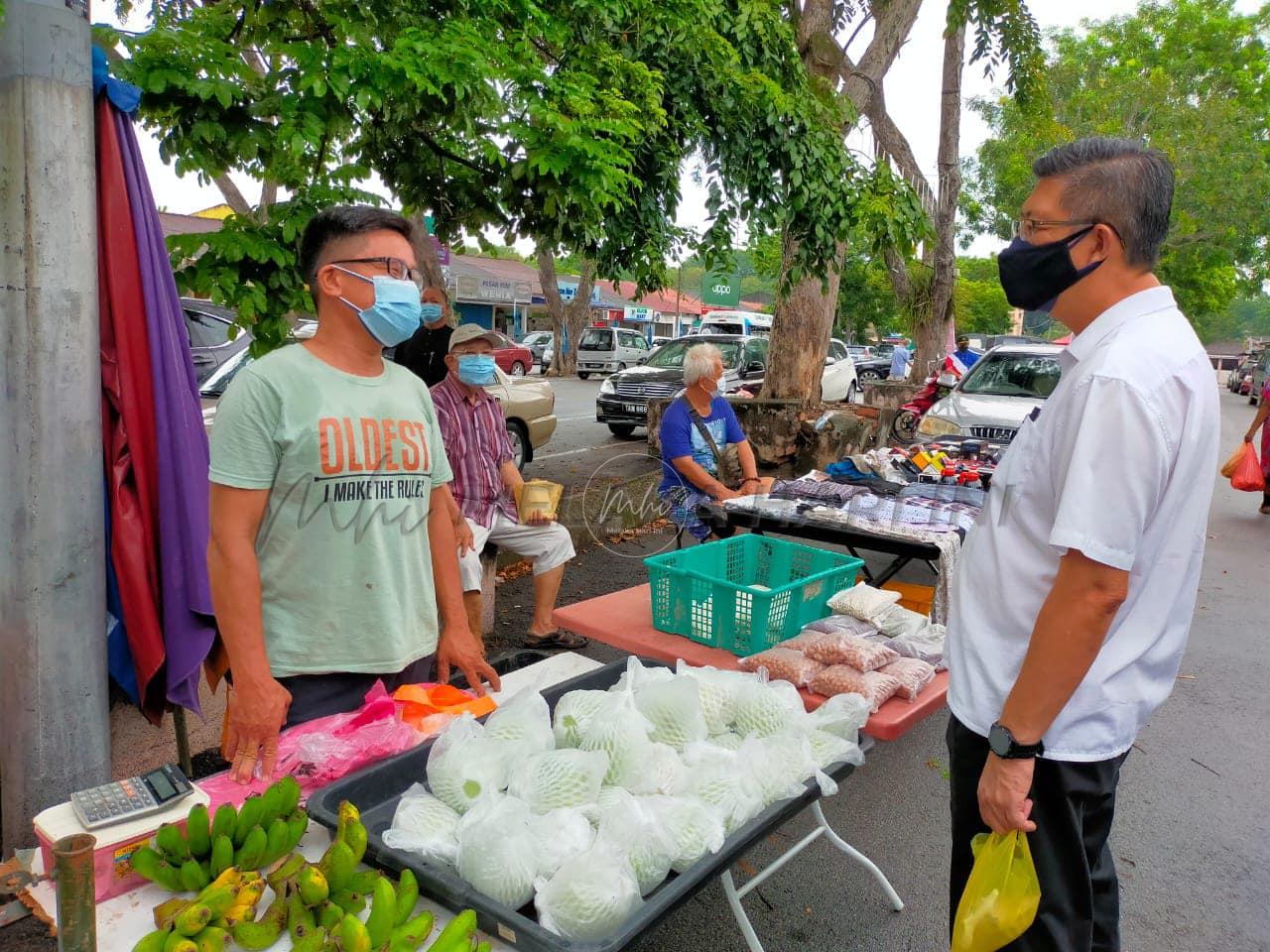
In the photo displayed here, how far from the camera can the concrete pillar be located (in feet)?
7.32

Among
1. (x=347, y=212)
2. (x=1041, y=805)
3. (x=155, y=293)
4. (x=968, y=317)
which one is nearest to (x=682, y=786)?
(x=1041, y=805)

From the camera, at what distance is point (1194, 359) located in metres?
1.52

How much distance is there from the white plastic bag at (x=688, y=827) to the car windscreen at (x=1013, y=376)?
8390 millimetres

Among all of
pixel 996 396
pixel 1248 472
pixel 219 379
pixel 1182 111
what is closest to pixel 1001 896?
pixel 219 379

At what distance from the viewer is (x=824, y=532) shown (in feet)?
14.6

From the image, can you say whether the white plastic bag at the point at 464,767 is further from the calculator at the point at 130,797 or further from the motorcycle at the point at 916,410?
the motorcycle at the point at 916,410

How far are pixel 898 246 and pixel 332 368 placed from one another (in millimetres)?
6022

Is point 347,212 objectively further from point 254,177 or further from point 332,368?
point 254,177

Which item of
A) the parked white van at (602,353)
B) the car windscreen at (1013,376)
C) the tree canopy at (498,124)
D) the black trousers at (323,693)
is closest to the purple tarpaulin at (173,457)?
the black trousers at (323,693)

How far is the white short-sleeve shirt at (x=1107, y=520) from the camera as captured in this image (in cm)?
145

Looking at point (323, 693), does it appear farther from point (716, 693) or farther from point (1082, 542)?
point (1082, 542)

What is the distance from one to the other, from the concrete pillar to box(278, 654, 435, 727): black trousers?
29.0 inches

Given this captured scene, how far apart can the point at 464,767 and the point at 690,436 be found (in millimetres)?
3816

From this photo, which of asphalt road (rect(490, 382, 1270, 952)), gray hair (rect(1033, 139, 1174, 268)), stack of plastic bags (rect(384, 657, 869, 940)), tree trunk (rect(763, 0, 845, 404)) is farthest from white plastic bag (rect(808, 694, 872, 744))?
tree trunk (rect(763, 0, 845, 404))
